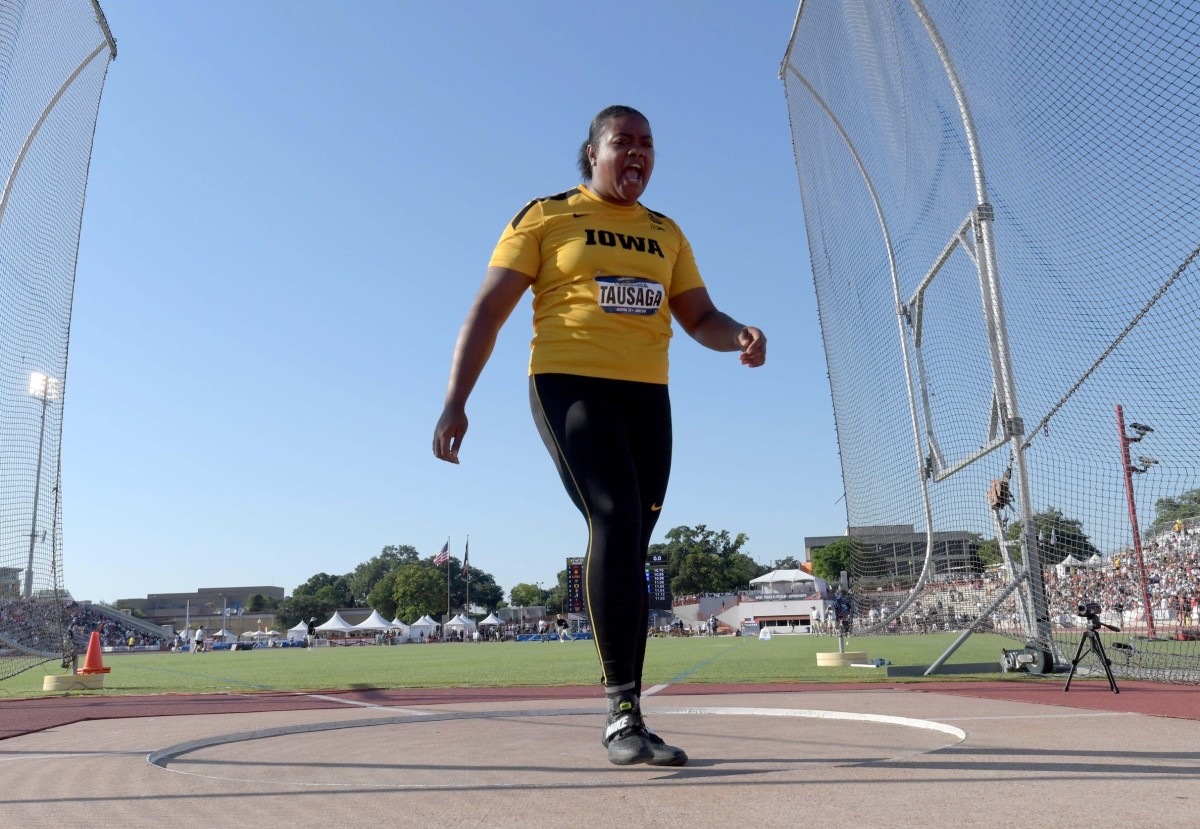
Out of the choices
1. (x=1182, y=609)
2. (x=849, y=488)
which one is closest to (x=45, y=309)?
(x=849, y=488)

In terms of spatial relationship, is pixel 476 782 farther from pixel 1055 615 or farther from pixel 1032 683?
pixel 1055 615

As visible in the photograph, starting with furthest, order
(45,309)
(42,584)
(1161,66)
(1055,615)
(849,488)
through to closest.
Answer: (849,488), (42,584), (45,309), (1055,615), (1161,66)

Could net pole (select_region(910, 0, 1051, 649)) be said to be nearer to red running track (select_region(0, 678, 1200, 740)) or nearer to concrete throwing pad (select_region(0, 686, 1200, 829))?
red running track (select_region(0, 678, 1200, 740))

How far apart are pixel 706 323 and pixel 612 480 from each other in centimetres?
90

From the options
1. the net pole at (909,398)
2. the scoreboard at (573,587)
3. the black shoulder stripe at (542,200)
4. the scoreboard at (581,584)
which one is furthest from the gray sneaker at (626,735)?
the scoreboard at (573,587)

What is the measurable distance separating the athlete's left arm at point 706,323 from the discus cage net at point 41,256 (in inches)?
327

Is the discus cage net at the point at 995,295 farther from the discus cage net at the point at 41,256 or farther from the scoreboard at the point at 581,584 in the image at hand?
the scoreboard at the point at 581,584

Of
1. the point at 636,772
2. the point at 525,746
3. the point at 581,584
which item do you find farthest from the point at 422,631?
the point at 636,772

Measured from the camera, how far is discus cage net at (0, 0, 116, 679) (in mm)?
9266

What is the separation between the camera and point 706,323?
346 cm

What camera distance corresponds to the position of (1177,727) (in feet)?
10.5

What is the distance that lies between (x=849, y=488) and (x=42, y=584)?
31.7 ft

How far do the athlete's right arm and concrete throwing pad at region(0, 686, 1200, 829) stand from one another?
1.00m

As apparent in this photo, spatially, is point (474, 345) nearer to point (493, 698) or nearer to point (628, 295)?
point (628, 295)
